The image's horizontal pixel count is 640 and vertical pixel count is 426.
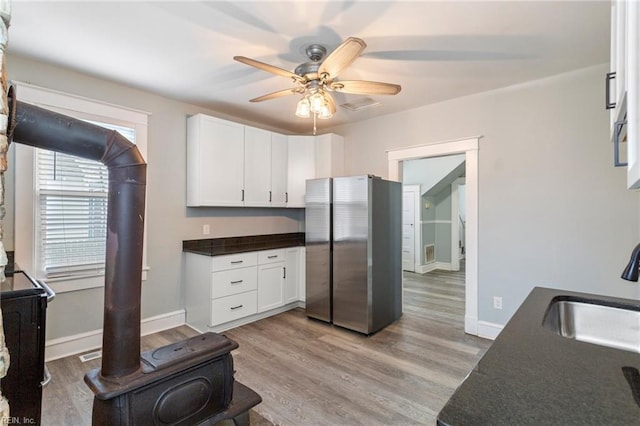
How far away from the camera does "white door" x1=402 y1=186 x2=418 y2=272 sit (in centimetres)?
670

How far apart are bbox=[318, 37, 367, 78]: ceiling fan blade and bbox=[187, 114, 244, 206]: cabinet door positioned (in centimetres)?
186

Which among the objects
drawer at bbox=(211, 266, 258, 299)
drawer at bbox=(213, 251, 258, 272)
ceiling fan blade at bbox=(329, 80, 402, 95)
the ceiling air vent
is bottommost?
drawer at bbox=(211, 266, 258, 299)

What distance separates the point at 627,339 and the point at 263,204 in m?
3.42

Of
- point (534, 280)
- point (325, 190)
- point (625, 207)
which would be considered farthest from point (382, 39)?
point (534, 280)

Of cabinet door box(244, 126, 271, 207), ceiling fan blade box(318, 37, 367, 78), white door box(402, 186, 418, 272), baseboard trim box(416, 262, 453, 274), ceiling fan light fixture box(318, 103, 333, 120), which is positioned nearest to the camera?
ceiling fan blade box(318, 37, 367, 78)

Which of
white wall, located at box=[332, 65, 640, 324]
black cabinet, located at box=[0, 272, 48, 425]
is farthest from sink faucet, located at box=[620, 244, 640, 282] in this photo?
black cabinet, located at box=[0, 272, 48, 425]

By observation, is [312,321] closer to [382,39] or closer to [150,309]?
[150,309]

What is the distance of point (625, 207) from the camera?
2.51 m

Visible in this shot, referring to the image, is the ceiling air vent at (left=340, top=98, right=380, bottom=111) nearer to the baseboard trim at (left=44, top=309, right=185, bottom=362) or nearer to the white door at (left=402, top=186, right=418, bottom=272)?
the baseboard trim at (left=44, top=309, right=185, bottom=362)

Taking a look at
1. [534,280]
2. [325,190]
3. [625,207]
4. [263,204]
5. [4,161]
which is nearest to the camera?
[4,161]

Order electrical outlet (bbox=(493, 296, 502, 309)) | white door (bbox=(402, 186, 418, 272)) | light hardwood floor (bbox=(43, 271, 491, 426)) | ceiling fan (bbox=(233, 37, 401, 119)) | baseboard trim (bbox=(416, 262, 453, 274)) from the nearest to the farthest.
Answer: light hardwood floor (bbox=(43, 271, 491, 426)) → ceiling fan (bbox=(233, 37, 401, 119)) → electrical outlet (bbox=(493, 296, 502, 309)) → baseboard trim (bbox=(416, 262, 453, 274)) → white door (bbox=(402, 186, 418, 272))

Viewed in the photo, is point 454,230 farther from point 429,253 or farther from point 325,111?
point 325,111

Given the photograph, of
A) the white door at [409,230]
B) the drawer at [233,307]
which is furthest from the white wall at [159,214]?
the white door at [409,230]

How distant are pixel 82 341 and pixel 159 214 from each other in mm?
1313
